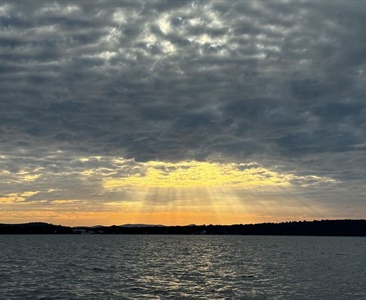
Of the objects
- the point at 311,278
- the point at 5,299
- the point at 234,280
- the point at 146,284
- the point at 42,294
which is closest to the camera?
the point at 5,299

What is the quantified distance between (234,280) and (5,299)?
114 ft

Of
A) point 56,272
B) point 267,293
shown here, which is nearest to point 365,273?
point 267,293

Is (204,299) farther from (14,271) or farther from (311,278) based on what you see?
(14,271)

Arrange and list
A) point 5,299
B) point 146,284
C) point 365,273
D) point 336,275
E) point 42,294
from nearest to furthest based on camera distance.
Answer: point 5,299 < point 42,294 < point 146,284 < point 336,275 < point 365,273

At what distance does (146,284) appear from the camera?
67312mm

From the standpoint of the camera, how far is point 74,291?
59.6 m

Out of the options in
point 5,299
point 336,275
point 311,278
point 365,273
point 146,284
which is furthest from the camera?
point 365,273

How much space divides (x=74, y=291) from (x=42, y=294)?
166 inches

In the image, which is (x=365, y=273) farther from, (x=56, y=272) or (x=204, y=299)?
(x=56, y=272)

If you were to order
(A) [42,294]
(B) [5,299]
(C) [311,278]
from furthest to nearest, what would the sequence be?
(C) [311,278] → (A) [42,294] → (B) [5,299]

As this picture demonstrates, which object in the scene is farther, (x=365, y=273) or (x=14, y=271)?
(x=365, y=273)

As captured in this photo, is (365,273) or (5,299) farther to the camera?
(365,273)

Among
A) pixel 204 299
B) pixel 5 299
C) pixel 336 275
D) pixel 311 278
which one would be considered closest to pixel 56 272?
pixel 5 299

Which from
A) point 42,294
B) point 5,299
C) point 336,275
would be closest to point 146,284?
point 42,294
